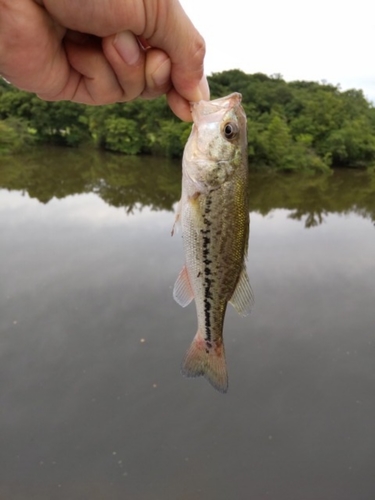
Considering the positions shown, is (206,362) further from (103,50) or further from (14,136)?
(14,136)

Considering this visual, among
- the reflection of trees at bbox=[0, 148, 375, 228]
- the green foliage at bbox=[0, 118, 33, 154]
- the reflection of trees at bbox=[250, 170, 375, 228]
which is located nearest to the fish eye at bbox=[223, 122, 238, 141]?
the reflection of trees at bbox=[0, 148, 375, 228]

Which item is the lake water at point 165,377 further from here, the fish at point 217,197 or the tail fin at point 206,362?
the fish at point 217,197

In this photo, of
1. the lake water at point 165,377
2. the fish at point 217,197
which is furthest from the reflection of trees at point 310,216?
the fish at point 217,197

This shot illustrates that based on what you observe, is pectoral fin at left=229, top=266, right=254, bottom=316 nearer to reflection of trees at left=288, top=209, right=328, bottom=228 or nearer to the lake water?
the lake water

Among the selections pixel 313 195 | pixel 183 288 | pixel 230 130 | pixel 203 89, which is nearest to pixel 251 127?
pixel 313 195

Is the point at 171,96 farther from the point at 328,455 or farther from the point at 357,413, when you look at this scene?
the point at 357,413
